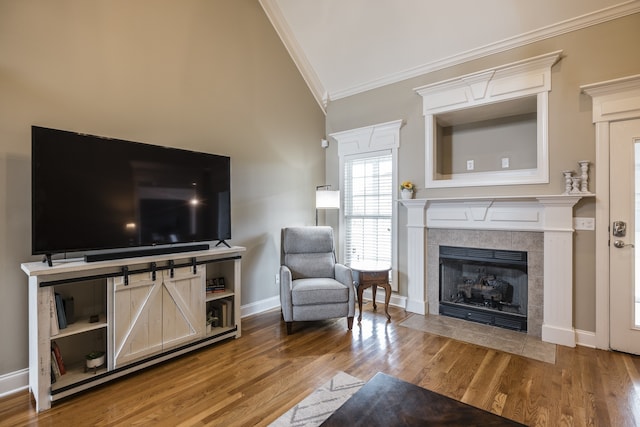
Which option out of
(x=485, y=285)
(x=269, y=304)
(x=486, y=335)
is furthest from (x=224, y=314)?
(x=485, y=285)

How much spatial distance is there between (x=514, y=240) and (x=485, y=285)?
26.9 inches

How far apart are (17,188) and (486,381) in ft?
12.0

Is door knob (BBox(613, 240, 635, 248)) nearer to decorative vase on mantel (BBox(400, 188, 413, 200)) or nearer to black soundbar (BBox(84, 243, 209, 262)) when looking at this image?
decorative vase on mantel (BBox(400, 188, 413, 200))

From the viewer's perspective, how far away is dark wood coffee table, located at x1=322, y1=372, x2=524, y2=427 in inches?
48.3

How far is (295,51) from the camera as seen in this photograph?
4.24 metres

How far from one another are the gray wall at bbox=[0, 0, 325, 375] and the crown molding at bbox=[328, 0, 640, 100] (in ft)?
4.01

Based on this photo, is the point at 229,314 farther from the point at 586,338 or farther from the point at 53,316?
the point at 586,338

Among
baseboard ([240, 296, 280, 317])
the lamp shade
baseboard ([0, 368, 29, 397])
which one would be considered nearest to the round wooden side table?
the lamp shade

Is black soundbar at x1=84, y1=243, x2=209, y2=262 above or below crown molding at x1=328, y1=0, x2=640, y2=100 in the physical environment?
below

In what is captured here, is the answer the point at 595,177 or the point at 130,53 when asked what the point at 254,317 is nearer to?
the point at 130,53

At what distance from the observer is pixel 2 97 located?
2086 mm

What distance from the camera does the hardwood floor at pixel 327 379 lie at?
1.89 m

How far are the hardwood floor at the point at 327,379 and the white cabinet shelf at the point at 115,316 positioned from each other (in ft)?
0.43

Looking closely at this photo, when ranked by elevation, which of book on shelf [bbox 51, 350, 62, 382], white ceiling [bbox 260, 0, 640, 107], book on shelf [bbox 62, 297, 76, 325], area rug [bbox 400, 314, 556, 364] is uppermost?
white ceiling [bbox 260, 0, 640, 107]
